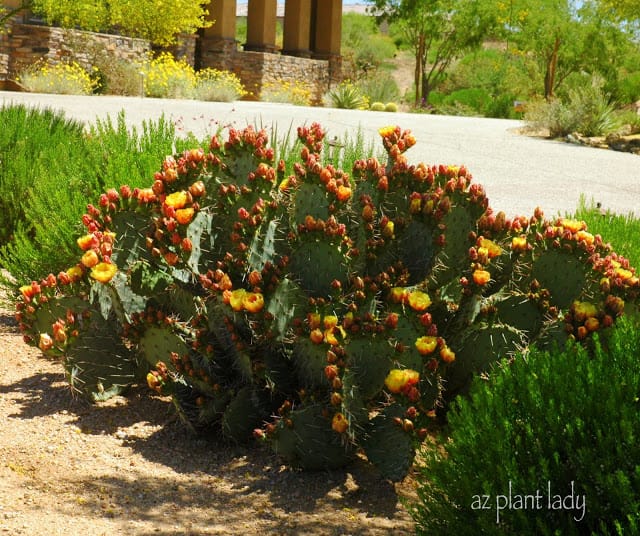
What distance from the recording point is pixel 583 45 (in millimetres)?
36656

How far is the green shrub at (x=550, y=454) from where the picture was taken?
2.35 metres

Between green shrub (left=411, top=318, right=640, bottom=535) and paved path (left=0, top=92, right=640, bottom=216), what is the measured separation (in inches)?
233

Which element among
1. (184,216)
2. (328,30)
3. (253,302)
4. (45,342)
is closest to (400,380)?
(253,302)

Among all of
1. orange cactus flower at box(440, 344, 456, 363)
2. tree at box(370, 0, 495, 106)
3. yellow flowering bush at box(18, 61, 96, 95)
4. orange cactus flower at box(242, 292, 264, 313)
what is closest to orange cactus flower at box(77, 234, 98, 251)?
orange cactus flower at box(242, 292, 264, 313)

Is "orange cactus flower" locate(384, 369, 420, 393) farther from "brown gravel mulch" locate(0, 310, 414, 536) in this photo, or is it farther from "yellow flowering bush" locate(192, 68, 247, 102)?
"yellow flowering bush" locate(192, 68, 247, 102)

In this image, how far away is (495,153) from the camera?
13.7m

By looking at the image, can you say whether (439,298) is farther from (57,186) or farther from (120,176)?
(57,186)

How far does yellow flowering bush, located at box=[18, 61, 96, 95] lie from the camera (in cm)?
2050

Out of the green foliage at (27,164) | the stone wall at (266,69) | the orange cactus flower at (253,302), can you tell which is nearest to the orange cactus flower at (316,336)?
the orange cactus flower at (253,302)

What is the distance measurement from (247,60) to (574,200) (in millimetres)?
21032

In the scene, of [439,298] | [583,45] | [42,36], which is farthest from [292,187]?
[583,45]

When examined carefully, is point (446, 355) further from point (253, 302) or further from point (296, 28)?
point (296, 28)

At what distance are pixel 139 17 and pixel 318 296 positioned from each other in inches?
955

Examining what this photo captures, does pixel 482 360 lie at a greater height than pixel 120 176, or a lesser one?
→ lesser
